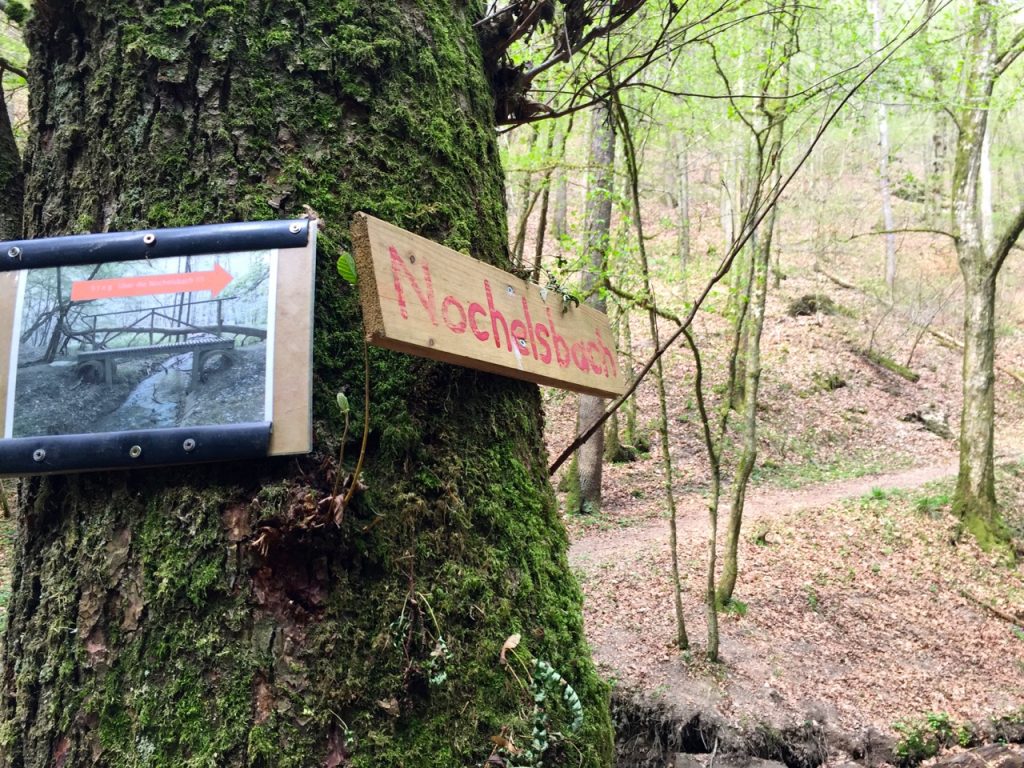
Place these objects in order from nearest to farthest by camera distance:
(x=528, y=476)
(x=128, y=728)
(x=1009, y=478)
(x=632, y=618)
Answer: (x=128, y=728) < (x=528, y=476) < (x=632, y=618) < (x=1009, y=478)

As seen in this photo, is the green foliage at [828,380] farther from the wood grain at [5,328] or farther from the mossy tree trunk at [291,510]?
the wood grain at [5,328]

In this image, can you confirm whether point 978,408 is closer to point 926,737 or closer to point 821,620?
point 821,620

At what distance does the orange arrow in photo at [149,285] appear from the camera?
1.02m

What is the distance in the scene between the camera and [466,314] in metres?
1.19

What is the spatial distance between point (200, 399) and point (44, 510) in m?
0.35

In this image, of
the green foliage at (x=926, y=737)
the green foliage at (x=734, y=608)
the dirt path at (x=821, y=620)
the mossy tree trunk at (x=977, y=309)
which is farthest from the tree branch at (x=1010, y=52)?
the green foliage at (x=926, y=737)

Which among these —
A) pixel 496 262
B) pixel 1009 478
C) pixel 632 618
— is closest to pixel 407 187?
pixel 496 262

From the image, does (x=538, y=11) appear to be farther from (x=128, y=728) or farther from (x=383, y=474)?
(x=128, y=728)

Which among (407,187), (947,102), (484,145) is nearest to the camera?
(407,187)

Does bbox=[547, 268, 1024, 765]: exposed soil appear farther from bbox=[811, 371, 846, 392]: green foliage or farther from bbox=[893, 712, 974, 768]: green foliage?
bbox=[811, 371, 846, 392]: green foliage

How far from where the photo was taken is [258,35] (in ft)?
3.81

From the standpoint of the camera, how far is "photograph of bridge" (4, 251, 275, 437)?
38.8 inches

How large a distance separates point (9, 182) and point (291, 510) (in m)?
1.96

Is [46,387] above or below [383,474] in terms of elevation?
above
